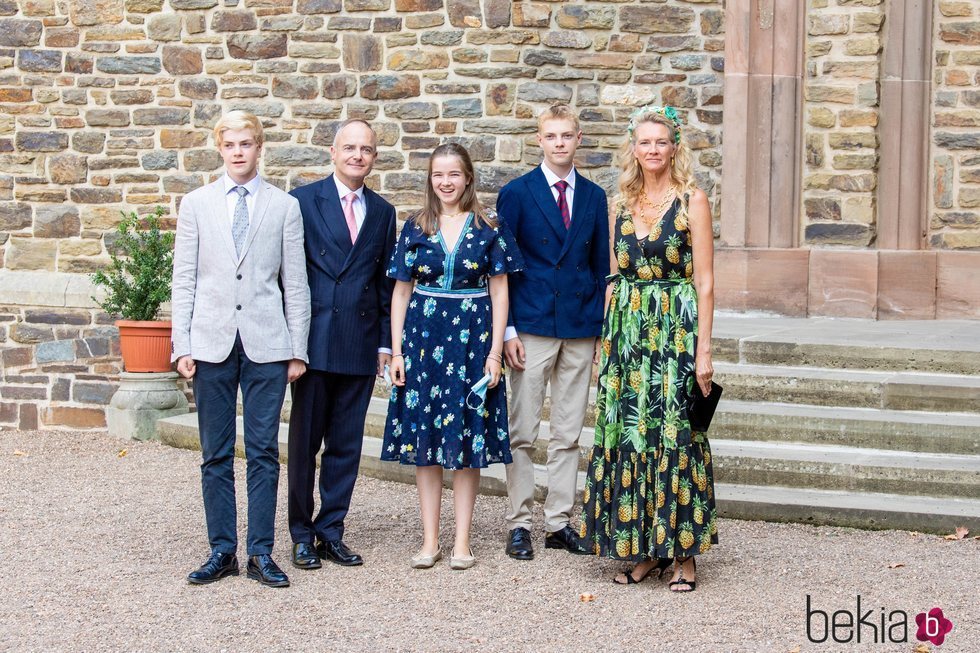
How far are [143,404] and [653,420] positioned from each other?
14.9 feet

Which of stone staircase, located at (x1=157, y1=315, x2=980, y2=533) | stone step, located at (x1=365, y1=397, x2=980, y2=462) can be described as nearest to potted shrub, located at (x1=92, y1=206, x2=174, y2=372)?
stone staircase, located at (x1=157, y1=315, x2=980, y2=533)

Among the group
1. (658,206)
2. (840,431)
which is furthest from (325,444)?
(840,431)

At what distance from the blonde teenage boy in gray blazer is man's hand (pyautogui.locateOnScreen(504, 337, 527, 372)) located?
0.82 metres

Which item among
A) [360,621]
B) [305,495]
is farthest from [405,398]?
[360,621]

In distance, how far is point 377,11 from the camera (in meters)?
9.21

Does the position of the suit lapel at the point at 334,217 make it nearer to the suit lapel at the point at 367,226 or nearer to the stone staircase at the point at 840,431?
the suit lapel at the point at 367,226

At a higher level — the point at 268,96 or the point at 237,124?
the point at 268,96

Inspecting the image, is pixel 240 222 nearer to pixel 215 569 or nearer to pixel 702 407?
pixel 215 569

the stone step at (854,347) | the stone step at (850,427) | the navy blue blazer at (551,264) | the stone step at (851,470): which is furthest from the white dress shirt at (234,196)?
the stone step at (854,347)

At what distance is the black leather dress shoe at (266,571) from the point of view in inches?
183

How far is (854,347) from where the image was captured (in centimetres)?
716

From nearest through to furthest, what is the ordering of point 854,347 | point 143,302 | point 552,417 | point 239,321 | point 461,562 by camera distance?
point 239,321, point 461,562, point 552,417, point 854,347, point 143,302

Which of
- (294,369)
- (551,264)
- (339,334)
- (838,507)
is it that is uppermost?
(551,264)

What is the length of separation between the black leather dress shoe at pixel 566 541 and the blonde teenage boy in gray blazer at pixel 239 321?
119cm
